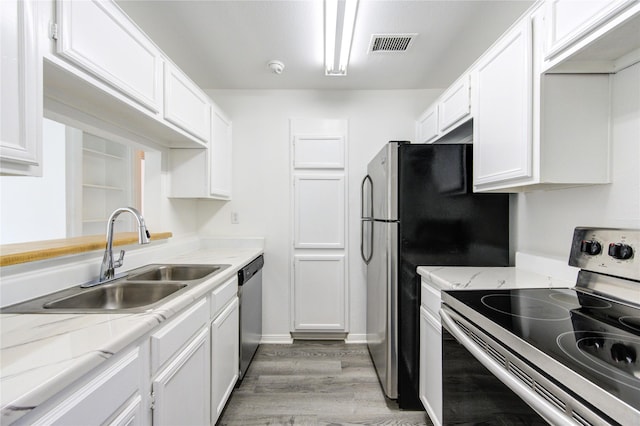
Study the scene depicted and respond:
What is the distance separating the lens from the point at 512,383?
0.80 meters

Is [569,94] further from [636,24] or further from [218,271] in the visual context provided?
[218,271]

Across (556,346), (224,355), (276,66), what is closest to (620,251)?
(556,346)

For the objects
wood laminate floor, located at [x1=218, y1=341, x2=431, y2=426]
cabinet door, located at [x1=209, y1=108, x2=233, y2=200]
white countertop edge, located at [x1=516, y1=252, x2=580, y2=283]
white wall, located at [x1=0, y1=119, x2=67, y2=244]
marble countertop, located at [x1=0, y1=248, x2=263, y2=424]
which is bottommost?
wood laminate floor, located at [x1=218, y1=341, x2=431, y2=426]

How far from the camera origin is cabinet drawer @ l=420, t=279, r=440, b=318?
151 cm

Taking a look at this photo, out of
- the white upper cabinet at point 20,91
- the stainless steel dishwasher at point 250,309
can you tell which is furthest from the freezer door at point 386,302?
the white upper cabinet at point 20,91

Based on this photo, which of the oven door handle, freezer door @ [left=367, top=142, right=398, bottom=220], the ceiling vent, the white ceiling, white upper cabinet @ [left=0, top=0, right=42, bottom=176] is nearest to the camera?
the oven door handle

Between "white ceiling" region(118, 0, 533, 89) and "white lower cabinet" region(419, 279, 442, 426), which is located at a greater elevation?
"white ceiling" region(118, 0, 533, 89)

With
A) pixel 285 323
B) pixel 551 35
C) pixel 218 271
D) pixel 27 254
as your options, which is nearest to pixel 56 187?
pixel 27 254

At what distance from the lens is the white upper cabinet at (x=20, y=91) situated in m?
0.77

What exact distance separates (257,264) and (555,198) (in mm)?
2079

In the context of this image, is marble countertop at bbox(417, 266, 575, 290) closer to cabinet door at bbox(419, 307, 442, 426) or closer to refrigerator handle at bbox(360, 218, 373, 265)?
cabinet door at bbox(419, 307, 442, 426)

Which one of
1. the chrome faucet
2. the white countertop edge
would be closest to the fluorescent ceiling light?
the chrome faucet

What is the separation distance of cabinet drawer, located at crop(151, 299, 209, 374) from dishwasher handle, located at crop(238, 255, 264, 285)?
0.55 meters

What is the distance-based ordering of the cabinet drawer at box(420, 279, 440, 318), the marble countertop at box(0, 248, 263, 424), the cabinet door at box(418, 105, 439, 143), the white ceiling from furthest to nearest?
the cabinet door at box(418, 105, 439, 143), the white ceiling, the cabinet drawer at box(420, 279, 440, 318), the marble countertop at box(0, 248, 263, 424)
